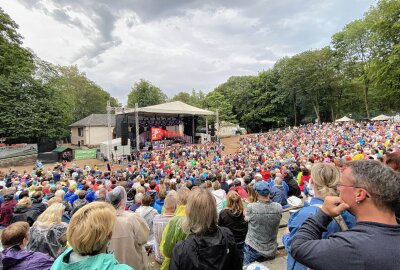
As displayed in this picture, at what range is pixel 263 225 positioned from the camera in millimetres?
2924

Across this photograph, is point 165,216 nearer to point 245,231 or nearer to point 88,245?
point 245,231

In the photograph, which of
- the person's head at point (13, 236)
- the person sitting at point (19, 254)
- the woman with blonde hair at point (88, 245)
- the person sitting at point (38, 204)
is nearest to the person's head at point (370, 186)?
the woman with blonde hair at point (88, 245)

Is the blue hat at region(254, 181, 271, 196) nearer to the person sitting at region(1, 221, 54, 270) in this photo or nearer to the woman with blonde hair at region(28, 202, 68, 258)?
the person sitting at region(1, 221, 54, 270)

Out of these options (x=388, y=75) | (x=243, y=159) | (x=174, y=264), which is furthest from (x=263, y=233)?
(x=388, y=75)

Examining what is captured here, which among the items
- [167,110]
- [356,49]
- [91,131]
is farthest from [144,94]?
[356,49]

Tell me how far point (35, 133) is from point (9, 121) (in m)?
2.48

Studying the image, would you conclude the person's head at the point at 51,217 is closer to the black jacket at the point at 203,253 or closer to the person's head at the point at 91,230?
the person's head at the point at 91,230

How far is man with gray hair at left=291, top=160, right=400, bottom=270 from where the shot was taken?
1062 millimetres

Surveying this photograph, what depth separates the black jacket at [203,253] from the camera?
1.67 metres

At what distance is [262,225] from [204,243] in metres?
1.46

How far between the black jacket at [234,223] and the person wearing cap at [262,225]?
0.10m

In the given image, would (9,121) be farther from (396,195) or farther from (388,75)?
(388,75)

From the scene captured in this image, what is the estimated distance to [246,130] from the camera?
147ft

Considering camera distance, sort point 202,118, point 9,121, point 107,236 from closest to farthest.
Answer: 1. point 107,236
2. point 9,121
3. point 202,118
